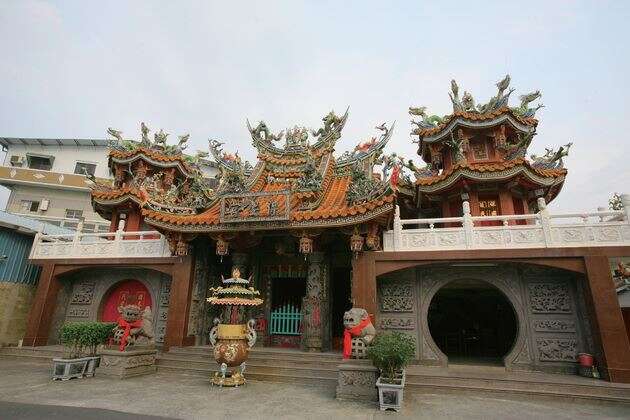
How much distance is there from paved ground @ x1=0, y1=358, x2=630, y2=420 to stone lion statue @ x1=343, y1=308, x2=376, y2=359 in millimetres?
976

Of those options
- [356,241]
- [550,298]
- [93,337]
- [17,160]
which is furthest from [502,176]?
[17,160]

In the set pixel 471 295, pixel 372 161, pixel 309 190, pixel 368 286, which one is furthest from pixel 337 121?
pixel 471 295

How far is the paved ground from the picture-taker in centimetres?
557

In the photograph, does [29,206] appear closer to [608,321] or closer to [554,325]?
[554,325]

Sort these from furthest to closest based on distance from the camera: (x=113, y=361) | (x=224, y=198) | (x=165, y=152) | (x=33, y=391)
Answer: (x=165, y=152) → (x=224, y=198) → (x=113, y=361) → (x=33, y=391)

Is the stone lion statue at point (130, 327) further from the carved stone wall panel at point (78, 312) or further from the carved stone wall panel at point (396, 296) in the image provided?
the carved stone wall panel at point (396, 296)

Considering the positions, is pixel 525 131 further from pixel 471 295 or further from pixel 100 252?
pixel 100 252

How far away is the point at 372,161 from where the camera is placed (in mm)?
12938

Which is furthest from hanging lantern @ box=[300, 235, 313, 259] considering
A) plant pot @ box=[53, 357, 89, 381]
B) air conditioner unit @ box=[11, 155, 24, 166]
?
air conditioner unit @ box=[11, 155, 24, 166]

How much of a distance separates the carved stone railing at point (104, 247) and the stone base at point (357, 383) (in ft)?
24.6

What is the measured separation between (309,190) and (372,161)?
3881 mm

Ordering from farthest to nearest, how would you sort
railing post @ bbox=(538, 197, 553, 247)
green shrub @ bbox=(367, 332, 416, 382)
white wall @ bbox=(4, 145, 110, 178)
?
white wall @ bbox=(4, 145, 110, 178) → railing post @ bbox=(538, 197, 553, 247) → green shrub @ bbox=(367, 332, 416, 382)

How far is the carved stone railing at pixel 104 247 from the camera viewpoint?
1205cm

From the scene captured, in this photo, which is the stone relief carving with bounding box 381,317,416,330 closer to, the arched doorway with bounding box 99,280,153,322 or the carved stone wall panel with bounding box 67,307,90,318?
the arched doorway with bounding box 99,280,153,322
